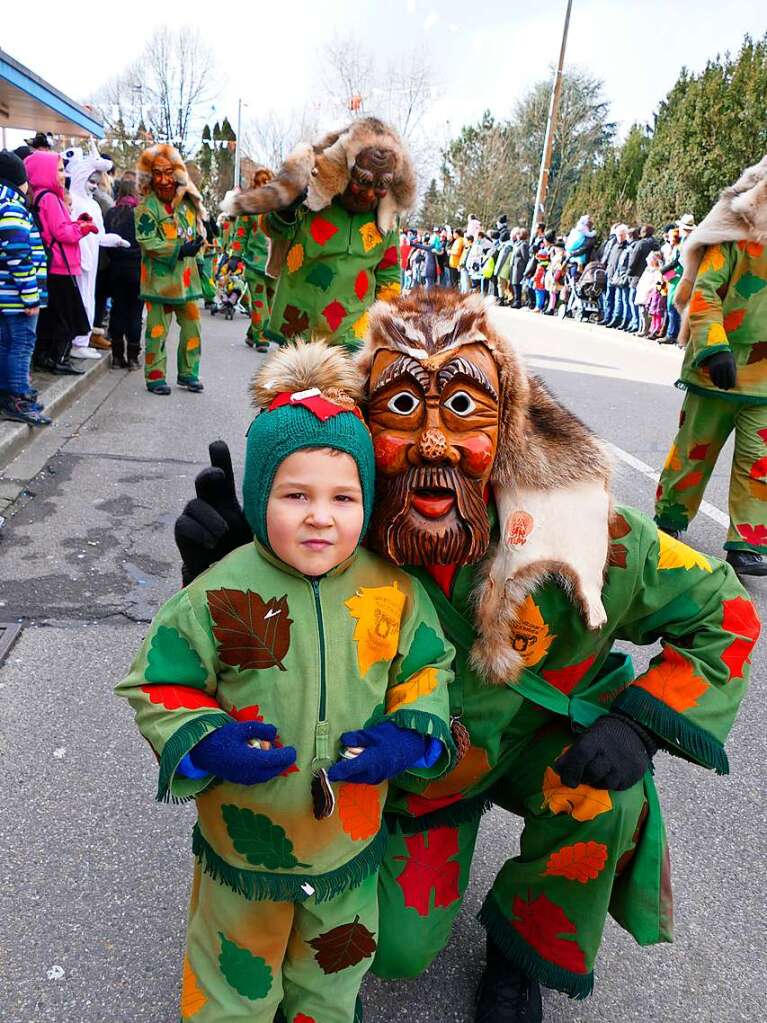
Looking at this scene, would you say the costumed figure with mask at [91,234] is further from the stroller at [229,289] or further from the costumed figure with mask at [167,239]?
the stroller at [229,289]

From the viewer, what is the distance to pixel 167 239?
6.96 meters

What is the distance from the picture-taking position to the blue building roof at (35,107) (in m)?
8.80

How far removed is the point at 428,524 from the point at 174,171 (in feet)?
20.2

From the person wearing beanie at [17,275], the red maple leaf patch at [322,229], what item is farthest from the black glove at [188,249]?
the red maple leaf patch at [322,229]

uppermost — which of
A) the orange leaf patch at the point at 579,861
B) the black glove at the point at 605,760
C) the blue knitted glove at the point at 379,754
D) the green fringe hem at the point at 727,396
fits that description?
the green fringe hem at the point at 727,396

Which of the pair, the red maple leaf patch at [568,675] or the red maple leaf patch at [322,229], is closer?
the red maple leaf patch at [568,675]

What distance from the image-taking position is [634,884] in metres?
1.79

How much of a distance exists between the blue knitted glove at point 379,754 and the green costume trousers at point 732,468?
3.20 meters

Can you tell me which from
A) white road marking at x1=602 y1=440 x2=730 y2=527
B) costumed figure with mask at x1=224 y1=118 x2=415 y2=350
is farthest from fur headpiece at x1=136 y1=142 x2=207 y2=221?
white road marking at x1=602 y1=440 x2=730 y2=527

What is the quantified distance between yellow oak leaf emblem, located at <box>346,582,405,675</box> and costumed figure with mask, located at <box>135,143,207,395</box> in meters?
6.06

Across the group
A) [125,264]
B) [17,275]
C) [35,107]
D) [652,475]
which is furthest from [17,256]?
[35,107]

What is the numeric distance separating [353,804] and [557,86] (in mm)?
30335

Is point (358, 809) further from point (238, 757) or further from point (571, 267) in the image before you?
point (571, 267)

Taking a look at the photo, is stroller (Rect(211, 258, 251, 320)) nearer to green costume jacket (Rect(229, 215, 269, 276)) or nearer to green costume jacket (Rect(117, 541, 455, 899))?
green costume jacket (Rect(229, 215, 269, 276))
